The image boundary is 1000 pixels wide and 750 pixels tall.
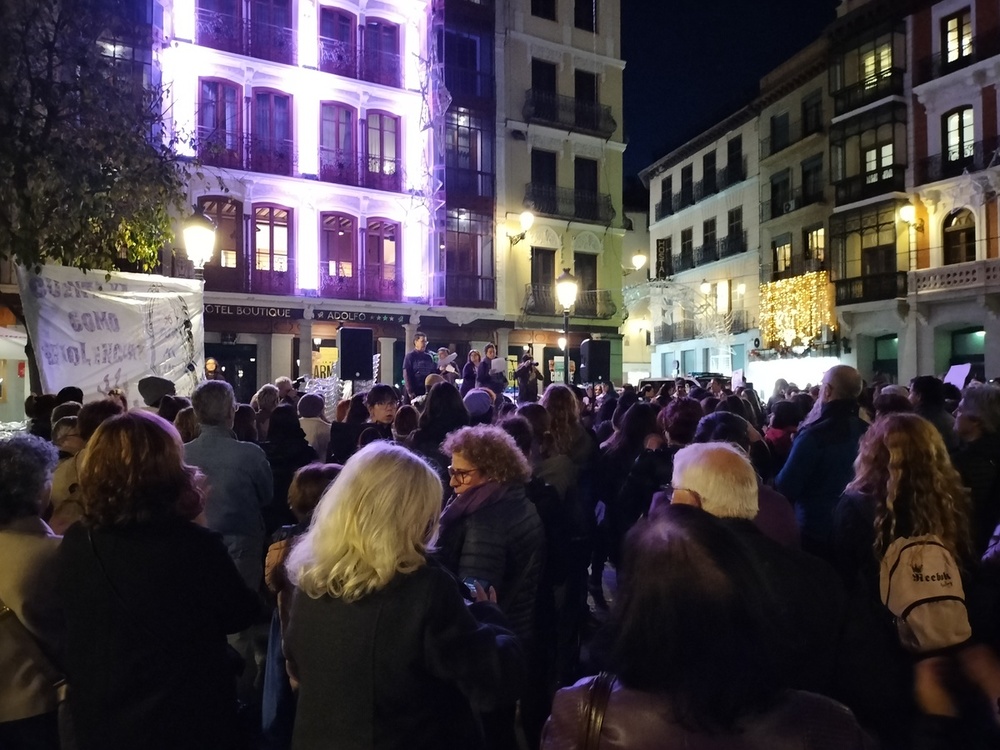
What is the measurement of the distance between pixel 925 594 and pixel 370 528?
2263mm

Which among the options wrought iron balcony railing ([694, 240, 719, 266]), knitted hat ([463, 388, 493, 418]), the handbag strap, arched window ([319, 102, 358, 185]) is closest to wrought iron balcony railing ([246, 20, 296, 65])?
arched window ([319, 102, 358, 185])

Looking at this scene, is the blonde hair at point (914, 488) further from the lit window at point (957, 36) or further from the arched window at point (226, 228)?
the lit window at point (957, 36)

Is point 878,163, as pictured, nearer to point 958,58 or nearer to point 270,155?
point 958,58

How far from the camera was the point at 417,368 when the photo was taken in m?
12.3

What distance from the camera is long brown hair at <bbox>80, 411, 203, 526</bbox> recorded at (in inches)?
106

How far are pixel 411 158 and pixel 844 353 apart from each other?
743 inches

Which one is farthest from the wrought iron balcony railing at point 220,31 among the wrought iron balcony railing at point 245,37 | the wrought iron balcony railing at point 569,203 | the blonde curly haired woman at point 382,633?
the blonde curly haired woman at point 382,633

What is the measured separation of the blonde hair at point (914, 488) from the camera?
3.24 m

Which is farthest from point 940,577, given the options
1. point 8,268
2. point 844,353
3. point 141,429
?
point 844,353

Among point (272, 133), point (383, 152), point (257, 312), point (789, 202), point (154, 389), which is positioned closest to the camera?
point (154, 389)

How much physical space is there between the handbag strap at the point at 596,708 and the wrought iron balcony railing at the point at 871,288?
30.1 meters

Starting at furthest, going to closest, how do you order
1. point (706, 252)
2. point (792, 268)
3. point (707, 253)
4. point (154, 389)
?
point (706, 252) < point (707, 253) < point (792, 268) < point (154, 389)

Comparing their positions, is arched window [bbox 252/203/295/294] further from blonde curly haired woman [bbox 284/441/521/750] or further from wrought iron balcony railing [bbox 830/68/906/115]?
wrought iron balcony railing [bbox 830/68/906/115]

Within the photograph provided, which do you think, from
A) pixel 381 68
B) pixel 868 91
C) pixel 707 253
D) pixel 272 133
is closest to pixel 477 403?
pixel 272 133
